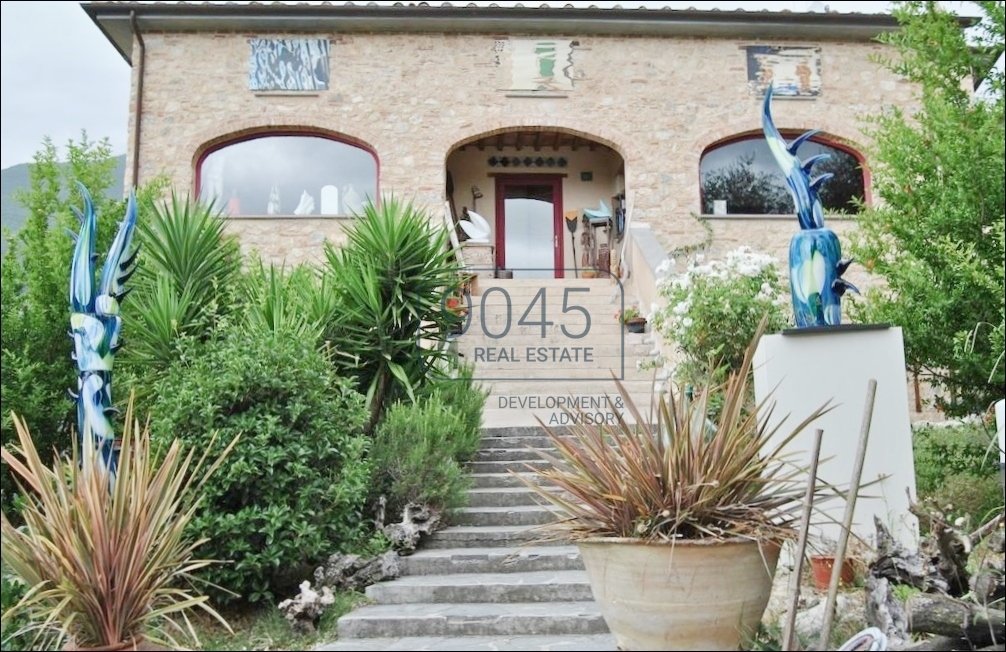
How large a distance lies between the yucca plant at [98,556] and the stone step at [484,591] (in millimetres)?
1157

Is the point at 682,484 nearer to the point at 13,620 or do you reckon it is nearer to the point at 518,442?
the point at 13,620

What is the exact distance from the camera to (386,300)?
6641 mm

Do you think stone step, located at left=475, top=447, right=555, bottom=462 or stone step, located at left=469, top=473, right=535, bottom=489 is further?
stone step, located at left=475, top=447, right=555, bottom=462

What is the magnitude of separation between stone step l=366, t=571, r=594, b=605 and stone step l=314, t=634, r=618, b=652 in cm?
43

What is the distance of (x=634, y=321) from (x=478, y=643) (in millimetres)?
6817

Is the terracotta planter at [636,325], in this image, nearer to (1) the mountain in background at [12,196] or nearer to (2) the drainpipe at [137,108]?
(1) the mountain in background at [12,196]

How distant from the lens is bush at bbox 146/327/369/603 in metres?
4.57

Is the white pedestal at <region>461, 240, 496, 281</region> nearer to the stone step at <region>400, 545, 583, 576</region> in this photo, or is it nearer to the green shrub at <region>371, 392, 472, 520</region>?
the green shrub at <region>371, 392, 472, 520</region>

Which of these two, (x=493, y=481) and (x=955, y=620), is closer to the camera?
(x=955, y=620)

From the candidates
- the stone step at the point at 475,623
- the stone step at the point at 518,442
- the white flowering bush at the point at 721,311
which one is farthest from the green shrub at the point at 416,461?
the white flowering bush at the point at 721,311

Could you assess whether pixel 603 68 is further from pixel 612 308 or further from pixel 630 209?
pixel 612 308

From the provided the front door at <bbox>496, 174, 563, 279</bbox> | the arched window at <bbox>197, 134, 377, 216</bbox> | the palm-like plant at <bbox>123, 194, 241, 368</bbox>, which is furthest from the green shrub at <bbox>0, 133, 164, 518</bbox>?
the front door at <bbox>496, 174, 563, 279</bbox>

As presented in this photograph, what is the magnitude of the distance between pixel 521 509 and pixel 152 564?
8.90ft

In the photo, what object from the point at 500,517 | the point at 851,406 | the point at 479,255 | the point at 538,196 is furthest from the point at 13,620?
the point at 538,196
